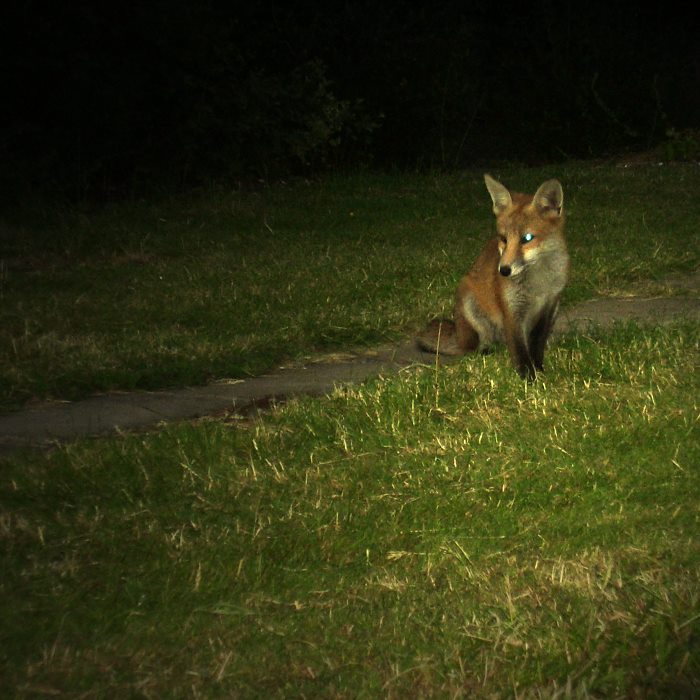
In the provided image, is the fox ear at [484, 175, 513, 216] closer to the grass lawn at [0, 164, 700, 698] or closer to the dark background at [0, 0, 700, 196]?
the grass lawn at [0, 164, 700, 698]

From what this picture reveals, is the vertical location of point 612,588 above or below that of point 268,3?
below

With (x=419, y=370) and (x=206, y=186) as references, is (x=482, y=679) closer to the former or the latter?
(x=419, y=370)

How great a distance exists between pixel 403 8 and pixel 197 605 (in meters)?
15.4

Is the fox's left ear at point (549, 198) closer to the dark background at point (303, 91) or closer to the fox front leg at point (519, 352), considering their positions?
the fox front leg at point (519, 352)

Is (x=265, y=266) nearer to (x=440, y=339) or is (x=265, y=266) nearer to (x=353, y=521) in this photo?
(x=440, y=339)

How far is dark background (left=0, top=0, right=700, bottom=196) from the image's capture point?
13.4 metres

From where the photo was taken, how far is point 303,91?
1451 centimetres

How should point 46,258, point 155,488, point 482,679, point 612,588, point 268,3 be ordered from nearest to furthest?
point 482,679 < point 612,588 < point 155,488 < point 46,258 < point 268,3

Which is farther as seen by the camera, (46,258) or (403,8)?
(403,8)

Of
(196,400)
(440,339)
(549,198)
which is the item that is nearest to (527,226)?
(549,198)

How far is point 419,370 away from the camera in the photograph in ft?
20.7

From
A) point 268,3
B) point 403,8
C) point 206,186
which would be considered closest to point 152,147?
point 206,186

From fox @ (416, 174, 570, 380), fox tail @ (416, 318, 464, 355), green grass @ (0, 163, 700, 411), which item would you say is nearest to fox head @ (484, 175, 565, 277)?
fox @ (416, 174, 570, 380)

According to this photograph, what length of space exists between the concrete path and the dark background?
734 cm
